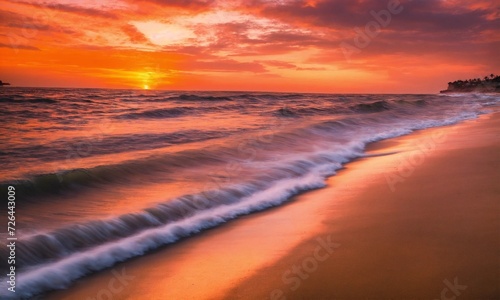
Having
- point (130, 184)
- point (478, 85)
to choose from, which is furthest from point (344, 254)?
point (478, 85)

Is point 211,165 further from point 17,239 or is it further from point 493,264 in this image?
point 493,264

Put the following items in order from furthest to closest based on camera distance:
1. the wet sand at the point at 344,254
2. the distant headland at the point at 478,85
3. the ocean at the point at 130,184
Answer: the distant headland at the point at 478,85 < the ocean at the point at 130,184 < the wet sand at the point at 344,254

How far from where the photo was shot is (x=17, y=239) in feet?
15.3

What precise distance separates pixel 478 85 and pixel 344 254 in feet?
465

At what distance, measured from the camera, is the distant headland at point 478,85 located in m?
114

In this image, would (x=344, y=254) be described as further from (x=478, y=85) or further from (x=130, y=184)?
(x=478, y=85)

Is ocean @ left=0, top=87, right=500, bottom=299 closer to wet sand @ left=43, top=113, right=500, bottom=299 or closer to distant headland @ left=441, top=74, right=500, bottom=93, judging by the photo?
wet sand @ left=43, top=113, right=500, bottom=299

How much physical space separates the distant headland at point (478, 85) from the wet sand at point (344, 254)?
119 meters

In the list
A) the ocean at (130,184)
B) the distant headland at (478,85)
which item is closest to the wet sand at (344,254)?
the ocean at (130,184)

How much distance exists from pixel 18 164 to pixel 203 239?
588 cm

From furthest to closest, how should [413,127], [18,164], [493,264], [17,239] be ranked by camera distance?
[413,127]
[18,164]
[17,239]
[493,264]

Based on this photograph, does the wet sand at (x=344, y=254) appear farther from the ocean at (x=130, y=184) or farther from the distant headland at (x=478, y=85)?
the distant headland at (x=478, y=85)

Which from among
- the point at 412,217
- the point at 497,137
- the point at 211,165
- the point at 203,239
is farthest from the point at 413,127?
the point at 203,239

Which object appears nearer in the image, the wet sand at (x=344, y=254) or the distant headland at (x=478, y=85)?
the wet sand at (x=344, y=254)
